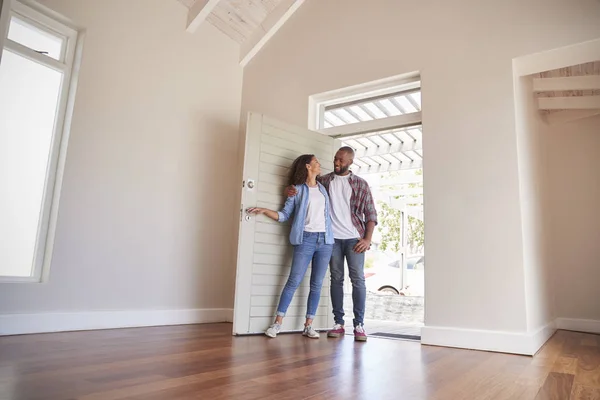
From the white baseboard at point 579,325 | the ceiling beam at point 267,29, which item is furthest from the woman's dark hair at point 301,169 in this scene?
the white baseboard at point 579,325

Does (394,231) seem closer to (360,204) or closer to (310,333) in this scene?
(360,204)

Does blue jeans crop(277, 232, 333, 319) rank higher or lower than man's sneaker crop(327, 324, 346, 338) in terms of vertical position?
higher

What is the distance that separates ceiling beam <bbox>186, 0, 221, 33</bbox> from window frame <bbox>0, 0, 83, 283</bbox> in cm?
108

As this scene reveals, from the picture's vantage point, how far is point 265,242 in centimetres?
333

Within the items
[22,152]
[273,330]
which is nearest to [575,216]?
[273,330]

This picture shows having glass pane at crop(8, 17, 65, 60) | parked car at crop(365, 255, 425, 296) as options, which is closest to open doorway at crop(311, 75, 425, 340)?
parked car at crop(365, 255, 425, 296)

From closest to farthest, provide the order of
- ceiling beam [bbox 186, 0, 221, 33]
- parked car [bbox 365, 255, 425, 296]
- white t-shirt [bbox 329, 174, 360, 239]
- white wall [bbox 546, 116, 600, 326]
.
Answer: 1. white t-shirt [bbox 329, 174, 360, 239]
2. ceiling beam [bbox 186, 0, 221, 33]
3. white wall [bbox 546, 116, 600, 326]
4. parked car [bbox 365, 255, 425, 296]

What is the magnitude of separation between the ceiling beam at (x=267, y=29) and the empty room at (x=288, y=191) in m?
0.04

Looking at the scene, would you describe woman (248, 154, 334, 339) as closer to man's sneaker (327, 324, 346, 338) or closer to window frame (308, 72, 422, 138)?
man's sneaker (327, 324, 346, 338)

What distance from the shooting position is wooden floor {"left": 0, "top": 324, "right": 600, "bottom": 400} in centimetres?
152

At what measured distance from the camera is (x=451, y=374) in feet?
6.43

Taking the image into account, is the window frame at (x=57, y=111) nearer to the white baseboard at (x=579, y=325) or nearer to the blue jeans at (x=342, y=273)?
the blue jeans at (x=342, y=273)

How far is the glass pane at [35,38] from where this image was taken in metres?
2.93

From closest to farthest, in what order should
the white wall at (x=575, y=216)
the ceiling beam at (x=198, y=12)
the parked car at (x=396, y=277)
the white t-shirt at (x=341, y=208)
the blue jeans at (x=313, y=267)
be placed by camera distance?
the blue jeans at (x=313, y=267) < the white t-shirt at (x=341, y=208) < the ceiling beam at (x=198, y=12) < the white wall at (x=575, y=216) < the parked car at (x=396, y=277)
